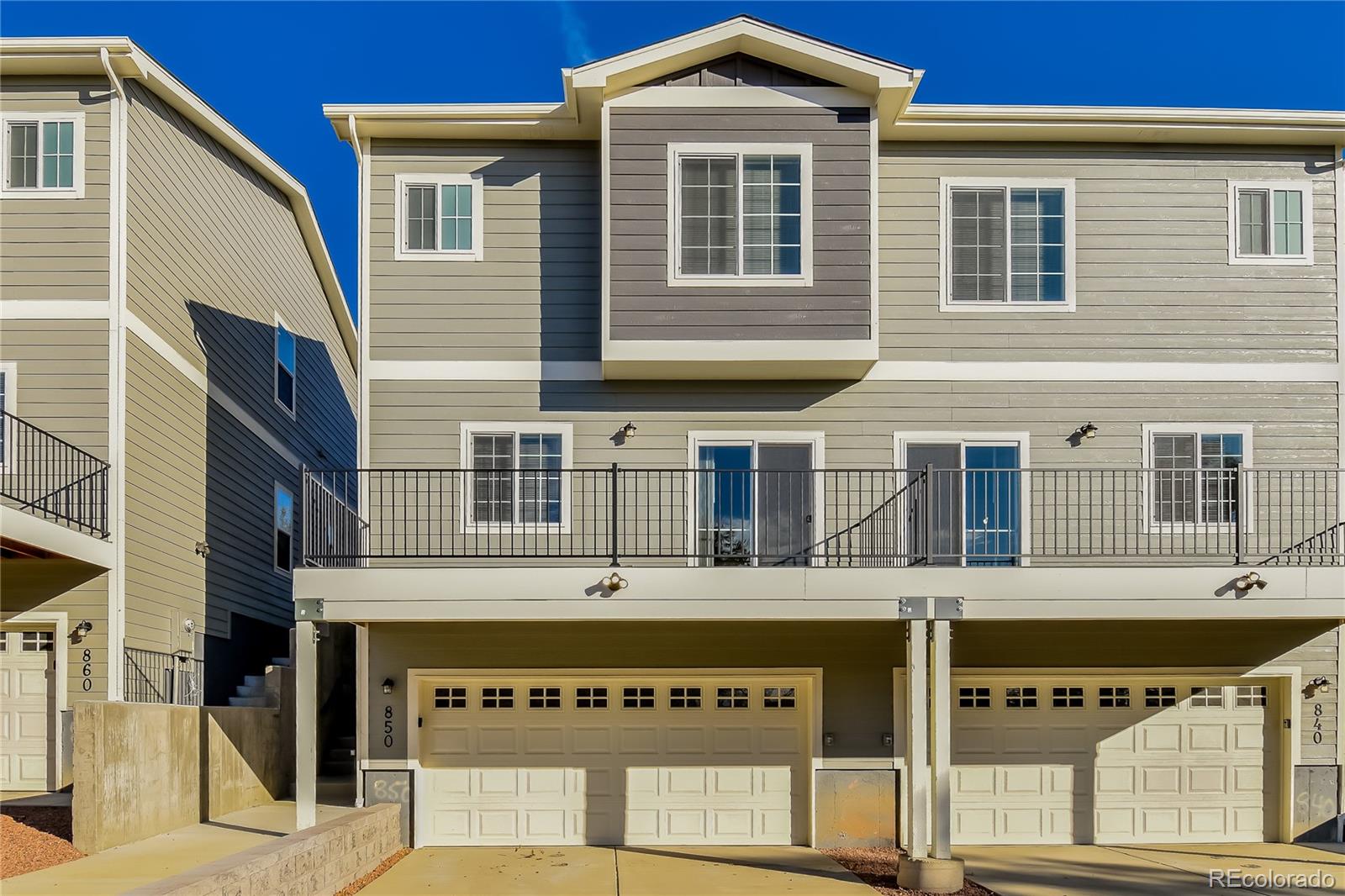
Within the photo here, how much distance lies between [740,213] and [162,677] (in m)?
8.76

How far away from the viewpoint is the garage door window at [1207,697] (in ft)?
42.5

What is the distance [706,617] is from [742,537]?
205 cm

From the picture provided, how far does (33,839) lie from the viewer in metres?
10.6

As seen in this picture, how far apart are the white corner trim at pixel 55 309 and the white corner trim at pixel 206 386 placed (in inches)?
11.8

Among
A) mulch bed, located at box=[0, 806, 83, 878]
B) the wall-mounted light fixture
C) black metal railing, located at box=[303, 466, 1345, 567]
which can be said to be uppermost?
black metal railing, located at box=[303, 466, 1345, 567]

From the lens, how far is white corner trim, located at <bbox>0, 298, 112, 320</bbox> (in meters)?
13.2

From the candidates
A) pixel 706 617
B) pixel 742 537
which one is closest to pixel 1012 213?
pixel 742 537

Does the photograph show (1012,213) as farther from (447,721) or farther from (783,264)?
(447,721)

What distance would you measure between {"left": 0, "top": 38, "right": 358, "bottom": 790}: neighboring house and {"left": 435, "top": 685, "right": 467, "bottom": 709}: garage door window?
11.5 ft

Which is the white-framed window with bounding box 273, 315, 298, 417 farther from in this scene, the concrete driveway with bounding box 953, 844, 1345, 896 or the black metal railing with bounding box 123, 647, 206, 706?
the concrete driveway with bounding box 953, 844, 1345, 896

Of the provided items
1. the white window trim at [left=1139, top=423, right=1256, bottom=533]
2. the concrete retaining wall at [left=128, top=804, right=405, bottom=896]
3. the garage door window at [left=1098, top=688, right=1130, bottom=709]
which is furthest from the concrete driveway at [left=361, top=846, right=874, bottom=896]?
the white window trim at [left=1139, top=423, right=1256, bottom=533]

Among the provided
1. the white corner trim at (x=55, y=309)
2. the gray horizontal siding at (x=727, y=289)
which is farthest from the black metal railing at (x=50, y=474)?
the gray horizontal siding at (x=727, y=289)

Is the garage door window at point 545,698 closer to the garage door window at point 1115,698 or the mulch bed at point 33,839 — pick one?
the mulch bed at point 33,839

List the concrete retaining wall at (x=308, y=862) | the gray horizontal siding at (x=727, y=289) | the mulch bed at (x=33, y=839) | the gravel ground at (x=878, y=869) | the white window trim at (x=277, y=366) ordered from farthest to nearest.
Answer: the white window trim at (x=277, y=366)
the gray horizontal siding at (x=727, y=289)
the gravel ground at (x=878, y=869)
the mulch bed at (x=33, y=839)
the concrete retaining wall at (x=308, y=862)
